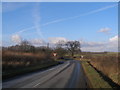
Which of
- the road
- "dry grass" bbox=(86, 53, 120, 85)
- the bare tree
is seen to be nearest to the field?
"dry grass" bbox=(86, 53, 120, 85)

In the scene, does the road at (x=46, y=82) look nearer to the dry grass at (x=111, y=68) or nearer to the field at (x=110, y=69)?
the field at (x=110, y=69)

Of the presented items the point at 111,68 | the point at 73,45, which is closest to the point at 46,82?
the point at 111,68

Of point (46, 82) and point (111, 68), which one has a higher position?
point (111, 68)

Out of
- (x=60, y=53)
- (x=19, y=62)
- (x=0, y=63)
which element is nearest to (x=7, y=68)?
(x=0, y=63)

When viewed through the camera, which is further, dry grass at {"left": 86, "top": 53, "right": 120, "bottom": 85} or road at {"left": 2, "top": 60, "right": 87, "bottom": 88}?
dry grass at {"left": 86, "top": 53, "right": 120, "bottom": 85}

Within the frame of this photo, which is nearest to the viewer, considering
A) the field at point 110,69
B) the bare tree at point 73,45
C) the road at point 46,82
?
the road at point 46,82

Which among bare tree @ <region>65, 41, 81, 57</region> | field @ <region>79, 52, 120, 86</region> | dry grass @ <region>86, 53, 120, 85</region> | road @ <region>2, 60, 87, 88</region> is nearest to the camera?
road @ <region>2, 60, 87, 88</region>

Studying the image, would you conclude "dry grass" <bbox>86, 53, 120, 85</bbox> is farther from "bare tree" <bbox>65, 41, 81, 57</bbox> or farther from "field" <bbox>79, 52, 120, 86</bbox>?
"bare tree" <bbox>65, 41, 81, 57</bbox>

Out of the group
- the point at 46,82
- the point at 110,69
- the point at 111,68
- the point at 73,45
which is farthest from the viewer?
the point at 73,45

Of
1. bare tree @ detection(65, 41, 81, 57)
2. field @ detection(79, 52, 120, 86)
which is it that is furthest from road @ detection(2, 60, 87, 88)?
bare tree @ detection(65, 41, 81, 57)

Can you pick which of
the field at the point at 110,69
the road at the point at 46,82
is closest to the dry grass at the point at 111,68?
the field at the point at 110,69

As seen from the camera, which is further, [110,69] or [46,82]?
[110,69]

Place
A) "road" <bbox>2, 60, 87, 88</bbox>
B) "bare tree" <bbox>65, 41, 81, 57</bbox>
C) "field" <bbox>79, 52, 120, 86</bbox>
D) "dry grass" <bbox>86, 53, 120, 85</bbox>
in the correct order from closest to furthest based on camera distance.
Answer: "road" <bbox>2, 60, 87, 88</bbox>, "field" <bbox>79, 52, 120, 86</bbox>, "dry grass" <bbox>86, 53, 120, 85</bbox>, "bare tree" <bbox>65, 41, 81, 57</bbox>

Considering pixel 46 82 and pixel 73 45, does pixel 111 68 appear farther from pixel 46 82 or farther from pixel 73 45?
pixel 73 45
